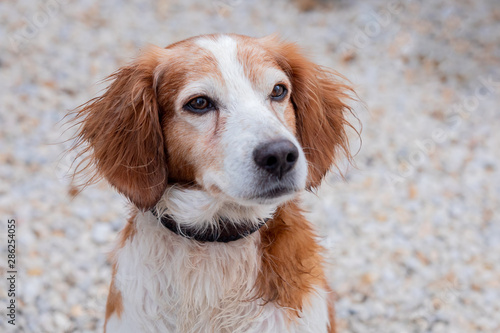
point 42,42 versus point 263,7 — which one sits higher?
point 263,7

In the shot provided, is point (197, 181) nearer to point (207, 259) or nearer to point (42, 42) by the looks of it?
point (207, 259)

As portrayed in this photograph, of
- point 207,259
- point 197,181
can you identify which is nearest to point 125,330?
point 207,259

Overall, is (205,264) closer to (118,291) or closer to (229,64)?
(118,291)

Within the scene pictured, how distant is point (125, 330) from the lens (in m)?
2.40

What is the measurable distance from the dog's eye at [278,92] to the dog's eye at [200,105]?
0.29 meters

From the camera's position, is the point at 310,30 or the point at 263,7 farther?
the point at 263,7

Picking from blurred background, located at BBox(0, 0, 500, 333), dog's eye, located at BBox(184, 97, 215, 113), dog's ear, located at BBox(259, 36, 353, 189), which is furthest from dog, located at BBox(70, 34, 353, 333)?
blurred background, located at BBox(0, 0, 500, 333)

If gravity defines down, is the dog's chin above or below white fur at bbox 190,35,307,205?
below

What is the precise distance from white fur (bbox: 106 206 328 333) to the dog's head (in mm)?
245

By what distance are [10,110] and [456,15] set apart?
6314mm

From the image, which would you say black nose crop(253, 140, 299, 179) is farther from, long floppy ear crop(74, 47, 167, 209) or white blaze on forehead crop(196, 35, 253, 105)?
long floppy ear crop(74, 47, 167, 209)

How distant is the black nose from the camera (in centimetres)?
208

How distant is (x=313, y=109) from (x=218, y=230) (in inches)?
28.7

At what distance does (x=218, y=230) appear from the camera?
2.40 meters
